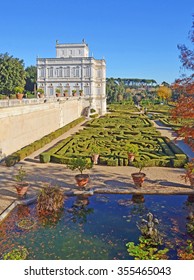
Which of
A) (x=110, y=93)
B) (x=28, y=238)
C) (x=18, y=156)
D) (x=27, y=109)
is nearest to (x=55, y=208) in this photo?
(x=28, y=238)

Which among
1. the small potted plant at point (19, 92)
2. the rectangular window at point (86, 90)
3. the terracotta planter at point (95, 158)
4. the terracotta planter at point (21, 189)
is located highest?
the rectangular window at point (86, 90)

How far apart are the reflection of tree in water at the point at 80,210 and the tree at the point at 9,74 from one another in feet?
119

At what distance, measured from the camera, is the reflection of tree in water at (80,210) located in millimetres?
10586

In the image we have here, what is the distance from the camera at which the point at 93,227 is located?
9.90m

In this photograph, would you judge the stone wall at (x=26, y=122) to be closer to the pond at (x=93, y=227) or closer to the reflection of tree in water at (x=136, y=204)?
the pond at (x=93, y=227)

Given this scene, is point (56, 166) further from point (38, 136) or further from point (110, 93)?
point (110, 93)

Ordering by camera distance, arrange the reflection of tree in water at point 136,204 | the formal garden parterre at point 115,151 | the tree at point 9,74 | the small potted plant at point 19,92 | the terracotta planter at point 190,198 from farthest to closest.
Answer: the tree at point 9,74 → the small potted plant at point 19,92 → the formal garden parterre at point 115,151 → the terracotta planter at point 190,198 → the reflection of tree in water at point 136,204

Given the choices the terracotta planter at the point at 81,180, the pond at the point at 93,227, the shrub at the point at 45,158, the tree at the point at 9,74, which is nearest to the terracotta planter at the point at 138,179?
the pond at the point at 93,227

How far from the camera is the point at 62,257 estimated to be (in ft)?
26.5

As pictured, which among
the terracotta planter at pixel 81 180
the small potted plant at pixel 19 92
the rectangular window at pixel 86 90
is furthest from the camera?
the rectangular window at pixel 86 90

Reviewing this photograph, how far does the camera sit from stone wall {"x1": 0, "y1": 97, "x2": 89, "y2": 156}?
19.2m

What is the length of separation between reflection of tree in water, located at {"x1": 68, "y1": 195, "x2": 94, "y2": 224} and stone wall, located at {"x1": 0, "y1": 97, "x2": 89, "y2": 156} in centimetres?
811

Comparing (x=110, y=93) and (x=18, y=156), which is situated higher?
(x=110, y=93)

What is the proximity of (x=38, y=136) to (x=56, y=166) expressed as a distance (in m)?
9.18
